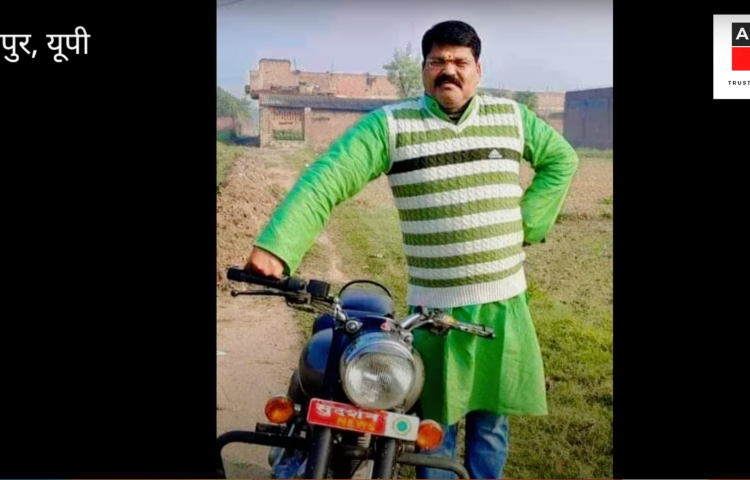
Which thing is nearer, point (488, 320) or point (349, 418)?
point (349, 418)

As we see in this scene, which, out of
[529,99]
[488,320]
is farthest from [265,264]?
[529,99]

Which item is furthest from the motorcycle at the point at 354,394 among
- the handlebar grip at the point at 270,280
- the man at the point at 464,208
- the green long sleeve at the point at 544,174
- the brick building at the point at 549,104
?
the brick building at the point at 549,104

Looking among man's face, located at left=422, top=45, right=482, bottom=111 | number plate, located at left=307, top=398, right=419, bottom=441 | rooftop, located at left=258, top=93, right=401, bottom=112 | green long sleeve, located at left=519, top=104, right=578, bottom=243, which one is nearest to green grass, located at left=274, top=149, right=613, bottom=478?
green long sleeve, located at left=519, top=104, right=578, bottom=243

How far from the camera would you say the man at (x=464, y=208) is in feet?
8.48

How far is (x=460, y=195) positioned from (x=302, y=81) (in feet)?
2.60

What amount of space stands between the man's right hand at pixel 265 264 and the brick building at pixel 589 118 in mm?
1128

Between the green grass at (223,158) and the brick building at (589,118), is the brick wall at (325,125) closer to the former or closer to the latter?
the green grass at (223,158)

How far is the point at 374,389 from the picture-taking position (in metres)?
2.07

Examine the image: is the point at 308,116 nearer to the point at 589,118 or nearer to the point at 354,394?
the point at 589,118

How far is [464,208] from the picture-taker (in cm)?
262
